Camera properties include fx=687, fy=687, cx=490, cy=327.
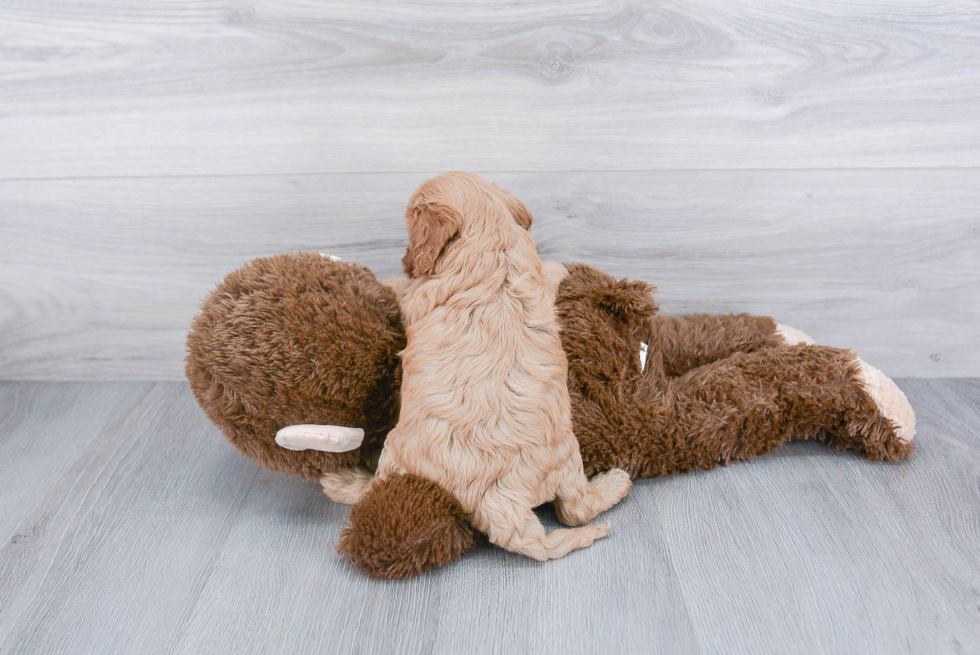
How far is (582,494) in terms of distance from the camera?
2.89 ft

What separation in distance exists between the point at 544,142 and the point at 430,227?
33 centimetres

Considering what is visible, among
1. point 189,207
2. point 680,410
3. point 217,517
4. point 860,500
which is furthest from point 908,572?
point 189,207

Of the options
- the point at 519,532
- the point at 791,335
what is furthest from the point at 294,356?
the point at 791,335

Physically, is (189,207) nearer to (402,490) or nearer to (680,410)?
(402,490)

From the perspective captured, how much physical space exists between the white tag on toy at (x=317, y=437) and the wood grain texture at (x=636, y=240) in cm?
39

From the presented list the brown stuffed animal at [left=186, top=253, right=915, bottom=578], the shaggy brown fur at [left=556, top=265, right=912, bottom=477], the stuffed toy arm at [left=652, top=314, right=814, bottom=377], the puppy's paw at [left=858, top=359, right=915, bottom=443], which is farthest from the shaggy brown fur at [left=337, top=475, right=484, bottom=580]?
the puppy's paw at [left=858, top=359, right=915, bottom=443]

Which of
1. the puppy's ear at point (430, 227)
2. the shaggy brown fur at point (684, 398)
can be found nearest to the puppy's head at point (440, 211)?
the puppy's ear at point (430, 227)

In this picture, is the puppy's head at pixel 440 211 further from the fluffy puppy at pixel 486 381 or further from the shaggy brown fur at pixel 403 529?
the shaggy brown fur at pixel 403 529

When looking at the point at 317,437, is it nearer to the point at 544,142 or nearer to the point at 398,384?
the point at 398,384

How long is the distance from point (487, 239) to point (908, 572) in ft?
2.12

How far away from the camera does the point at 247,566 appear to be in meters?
0.85

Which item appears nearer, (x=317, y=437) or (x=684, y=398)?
(x=317, y=437)

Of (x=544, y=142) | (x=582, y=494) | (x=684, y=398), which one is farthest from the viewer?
(x=544, y=142)

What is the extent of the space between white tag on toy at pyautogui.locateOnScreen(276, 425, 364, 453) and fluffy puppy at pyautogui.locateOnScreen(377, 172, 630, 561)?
0.20 ft
